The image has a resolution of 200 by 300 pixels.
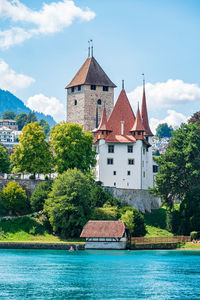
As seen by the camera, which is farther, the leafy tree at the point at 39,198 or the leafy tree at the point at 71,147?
the leafy tree at the point at 71,147

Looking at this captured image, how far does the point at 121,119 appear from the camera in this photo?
8506cm

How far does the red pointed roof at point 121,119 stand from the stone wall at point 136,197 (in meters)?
7.47

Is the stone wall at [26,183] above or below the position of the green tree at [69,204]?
above

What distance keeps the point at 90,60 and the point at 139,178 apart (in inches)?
1077

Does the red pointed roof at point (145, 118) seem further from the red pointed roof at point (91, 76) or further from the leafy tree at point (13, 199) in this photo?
the leafy tree at point (13, 199)

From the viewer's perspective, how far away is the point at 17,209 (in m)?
72.2

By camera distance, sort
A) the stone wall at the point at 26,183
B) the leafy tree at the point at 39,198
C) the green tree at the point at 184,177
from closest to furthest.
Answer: the leafy tree at the point at 39,198 → the green tree at the point at 184,177 → the stone wall at the point at 26,183

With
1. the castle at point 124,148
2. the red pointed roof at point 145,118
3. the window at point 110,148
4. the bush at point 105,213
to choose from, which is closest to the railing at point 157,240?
the bush at point 105,213

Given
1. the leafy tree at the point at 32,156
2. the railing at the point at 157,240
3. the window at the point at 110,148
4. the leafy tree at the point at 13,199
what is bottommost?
the railing at the point at 157,240

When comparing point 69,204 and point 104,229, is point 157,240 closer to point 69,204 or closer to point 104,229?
point 104,229

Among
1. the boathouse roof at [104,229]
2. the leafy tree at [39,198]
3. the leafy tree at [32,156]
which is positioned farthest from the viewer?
the leafy tree at [32,156]

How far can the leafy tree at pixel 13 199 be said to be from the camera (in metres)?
72.0

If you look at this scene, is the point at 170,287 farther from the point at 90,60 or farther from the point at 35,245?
the point at 90,60

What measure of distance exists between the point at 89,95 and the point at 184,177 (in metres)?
28.2
